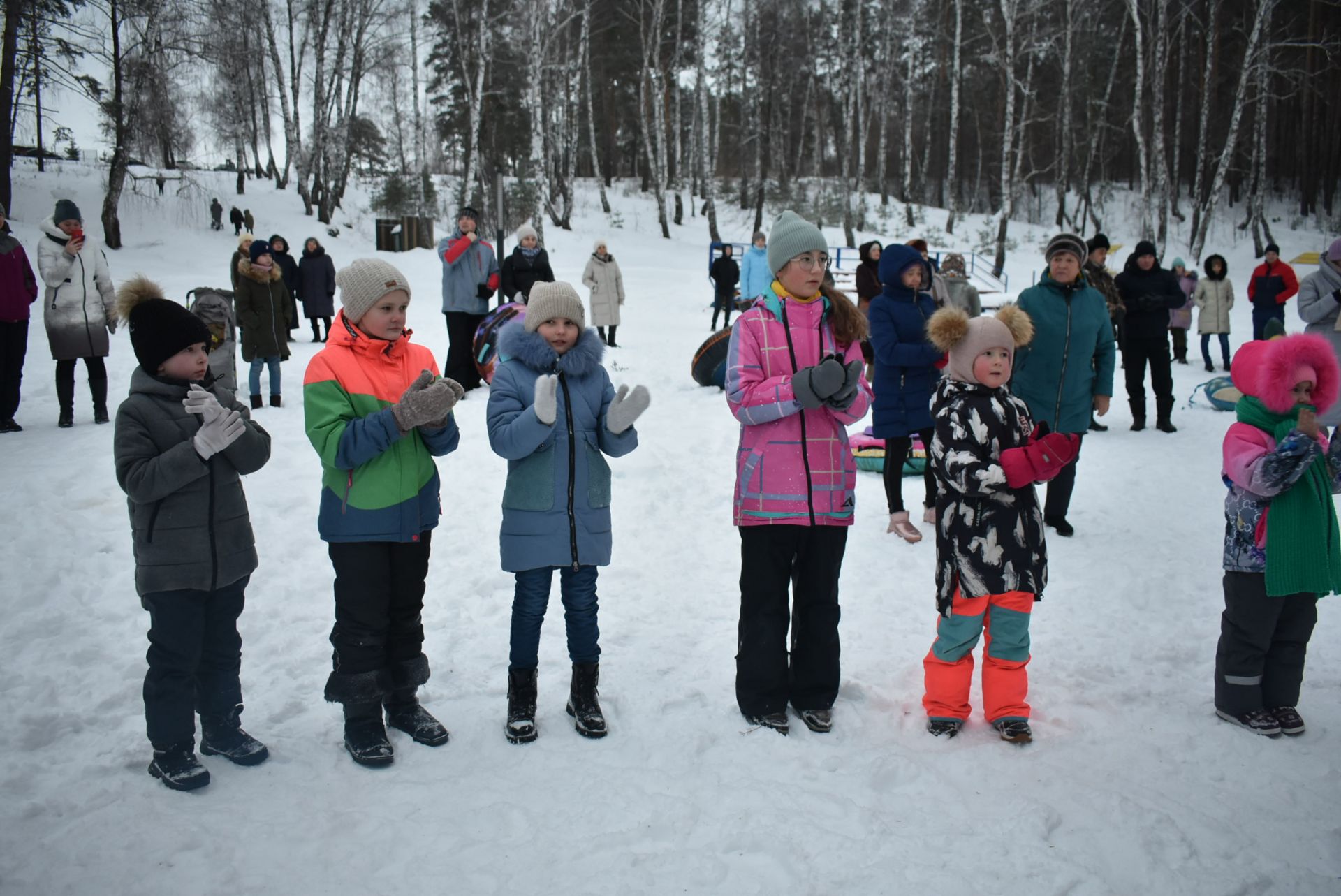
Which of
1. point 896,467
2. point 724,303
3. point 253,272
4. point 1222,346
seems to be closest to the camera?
point 896,467

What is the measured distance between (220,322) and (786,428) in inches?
227

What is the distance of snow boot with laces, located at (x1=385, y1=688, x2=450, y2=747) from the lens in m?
3.25

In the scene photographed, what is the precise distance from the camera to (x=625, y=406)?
10.6 feet

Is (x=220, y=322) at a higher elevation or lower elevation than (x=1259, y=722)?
higher

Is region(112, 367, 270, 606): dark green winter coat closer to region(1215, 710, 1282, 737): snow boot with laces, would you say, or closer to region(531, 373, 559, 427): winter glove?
region(531, 373, 559, 427): winter glove

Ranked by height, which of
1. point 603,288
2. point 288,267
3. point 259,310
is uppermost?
point 288,267

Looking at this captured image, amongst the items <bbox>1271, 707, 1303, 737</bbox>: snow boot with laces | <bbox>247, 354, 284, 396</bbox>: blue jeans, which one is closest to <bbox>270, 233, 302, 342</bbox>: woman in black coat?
<bbox>247, 354, 284, 396</bbox>: blue jeans

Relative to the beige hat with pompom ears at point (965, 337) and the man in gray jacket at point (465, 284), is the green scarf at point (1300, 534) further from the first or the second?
the man in gray jacket at point (465, 284)

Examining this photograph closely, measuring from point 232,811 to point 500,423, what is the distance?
61.6 inches

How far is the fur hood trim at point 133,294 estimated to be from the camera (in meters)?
2.95

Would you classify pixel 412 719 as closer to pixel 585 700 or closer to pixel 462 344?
pixel 585 700

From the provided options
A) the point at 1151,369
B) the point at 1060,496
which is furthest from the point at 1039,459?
the point at 1151,369

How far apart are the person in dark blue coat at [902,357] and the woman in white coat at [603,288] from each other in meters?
7.62

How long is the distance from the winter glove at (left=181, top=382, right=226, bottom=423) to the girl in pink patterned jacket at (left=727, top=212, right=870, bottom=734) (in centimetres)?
180
